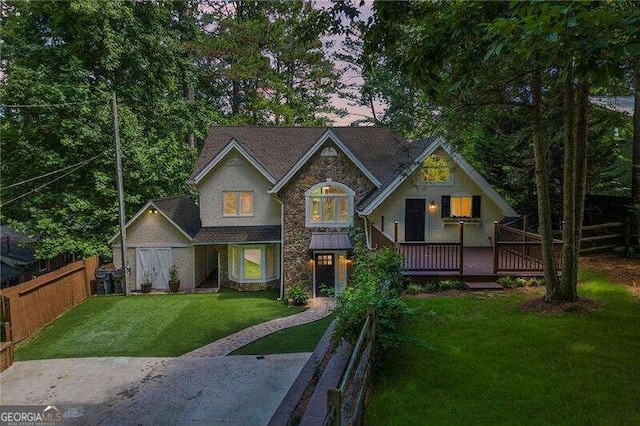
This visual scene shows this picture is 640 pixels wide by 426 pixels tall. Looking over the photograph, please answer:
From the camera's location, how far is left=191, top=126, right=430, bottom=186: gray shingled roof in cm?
1852

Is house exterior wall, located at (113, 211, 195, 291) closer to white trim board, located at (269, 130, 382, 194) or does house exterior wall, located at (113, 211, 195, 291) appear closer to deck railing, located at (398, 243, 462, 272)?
white trim board, located at (269, 130, 382, 194)

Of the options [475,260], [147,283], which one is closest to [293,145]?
[147,283]

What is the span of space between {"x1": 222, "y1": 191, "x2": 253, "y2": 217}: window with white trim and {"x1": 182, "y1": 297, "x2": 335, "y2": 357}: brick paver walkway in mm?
5800

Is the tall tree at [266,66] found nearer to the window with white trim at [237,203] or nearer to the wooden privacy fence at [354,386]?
the window with white trim at [237,203]

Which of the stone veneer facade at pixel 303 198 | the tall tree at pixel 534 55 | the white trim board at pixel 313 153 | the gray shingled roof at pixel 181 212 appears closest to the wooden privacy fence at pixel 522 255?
the tall tree at pixel 534 55

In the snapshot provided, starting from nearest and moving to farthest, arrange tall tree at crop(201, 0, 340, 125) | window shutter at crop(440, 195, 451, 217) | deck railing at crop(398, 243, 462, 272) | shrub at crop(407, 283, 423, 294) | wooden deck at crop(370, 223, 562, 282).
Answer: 1. shrub at crop(407, 283, 423, 294)
2. wooden deck at crop(370, 223, 562, 282)
3. deck railing at crop(398, 243, 462, 272)
4. window shutter at crop(440, 195, 451, 217)
5. tall tree at crop(201, 0, 340, 125)

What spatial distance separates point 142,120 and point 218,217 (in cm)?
766

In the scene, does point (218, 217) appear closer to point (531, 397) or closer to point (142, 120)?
point (142, 120)

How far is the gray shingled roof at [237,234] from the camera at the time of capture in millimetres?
17562

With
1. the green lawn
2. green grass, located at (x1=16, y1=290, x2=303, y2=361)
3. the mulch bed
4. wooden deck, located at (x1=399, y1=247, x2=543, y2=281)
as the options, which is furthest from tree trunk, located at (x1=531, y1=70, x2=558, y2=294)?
green grass, located at (x1=16, y1=290, x2=303, y2=361)

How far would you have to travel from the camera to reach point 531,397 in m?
5.45

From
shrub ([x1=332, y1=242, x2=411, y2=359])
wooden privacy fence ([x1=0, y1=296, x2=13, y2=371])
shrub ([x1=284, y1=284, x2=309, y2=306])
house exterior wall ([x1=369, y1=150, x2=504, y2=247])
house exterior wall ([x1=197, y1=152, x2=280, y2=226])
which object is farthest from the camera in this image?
house exterior wall ([x1=197, y1=152, x2=280, y2=226])

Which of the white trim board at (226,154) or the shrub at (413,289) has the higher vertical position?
the white trim board at (226,154)

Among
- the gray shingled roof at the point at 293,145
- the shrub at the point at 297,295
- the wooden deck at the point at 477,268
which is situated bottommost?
the shrub at the point at 297,295
